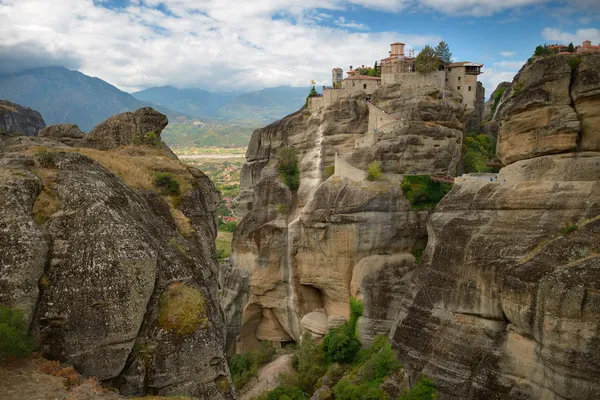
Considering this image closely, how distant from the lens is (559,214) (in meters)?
20.6

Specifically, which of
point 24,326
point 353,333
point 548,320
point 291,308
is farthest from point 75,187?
point 291,308

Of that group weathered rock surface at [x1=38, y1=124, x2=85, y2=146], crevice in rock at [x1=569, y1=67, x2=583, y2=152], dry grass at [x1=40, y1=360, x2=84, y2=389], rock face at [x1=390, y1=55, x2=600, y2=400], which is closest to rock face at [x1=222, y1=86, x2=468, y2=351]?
rock face at [x1=390, y1=55, x2=600, y2=400]

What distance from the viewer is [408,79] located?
37656 millimetres

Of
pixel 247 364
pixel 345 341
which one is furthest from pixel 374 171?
pixel 247 364

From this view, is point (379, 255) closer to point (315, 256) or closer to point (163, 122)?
point (315, 256)

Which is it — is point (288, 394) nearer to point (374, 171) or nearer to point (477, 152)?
point (374, 171)

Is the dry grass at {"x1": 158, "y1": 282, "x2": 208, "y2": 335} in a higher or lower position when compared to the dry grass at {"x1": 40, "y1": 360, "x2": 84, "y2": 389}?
higher

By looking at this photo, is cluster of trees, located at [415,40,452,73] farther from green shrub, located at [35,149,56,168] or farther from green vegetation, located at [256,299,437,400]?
green shrub, located at [35,149,56,168]

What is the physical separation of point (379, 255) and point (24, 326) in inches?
974

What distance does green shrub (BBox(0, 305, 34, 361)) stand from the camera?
10.3 metres

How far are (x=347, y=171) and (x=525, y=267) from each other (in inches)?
654

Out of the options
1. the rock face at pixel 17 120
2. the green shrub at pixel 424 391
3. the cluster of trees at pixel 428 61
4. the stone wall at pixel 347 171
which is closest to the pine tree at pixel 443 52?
the cluster of trees at pixel 428 61

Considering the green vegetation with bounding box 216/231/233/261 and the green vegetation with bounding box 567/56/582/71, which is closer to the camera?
the green vegetation with bounding box 567/56/582/71

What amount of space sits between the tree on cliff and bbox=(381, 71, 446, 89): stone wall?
0.41 metres
